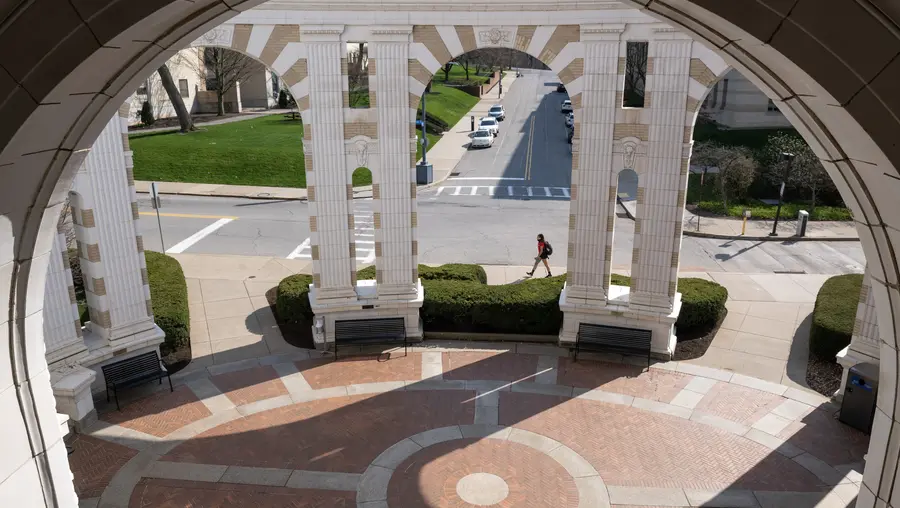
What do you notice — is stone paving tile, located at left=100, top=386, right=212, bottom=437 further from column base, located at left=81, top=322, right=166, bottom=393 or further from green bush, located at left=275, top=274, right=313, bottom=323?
green bush, located at left=275, top=274, right=313, bottom=323

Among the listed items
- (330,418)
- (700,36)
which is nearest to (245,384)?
(330,418)

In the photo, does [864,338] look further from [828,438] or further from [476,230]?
[476,230]

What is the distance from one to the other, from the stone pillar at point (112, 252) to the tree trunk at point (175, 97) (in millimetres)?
30540

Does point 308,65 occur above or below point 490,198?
above

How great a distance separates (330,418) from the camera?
13.4 meters

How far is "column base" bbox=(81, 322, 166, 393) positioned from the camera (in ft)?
45.4

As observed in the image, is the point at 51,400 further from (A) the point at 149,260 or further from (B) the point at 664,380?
(A) the point at 149,260

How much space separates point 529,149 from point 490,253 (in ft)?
76.9

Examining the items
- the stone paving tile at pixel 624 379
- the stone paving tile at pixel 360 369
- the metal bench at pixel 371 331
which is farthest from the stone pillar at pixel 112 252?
the stone paving tile at pixel 624 379

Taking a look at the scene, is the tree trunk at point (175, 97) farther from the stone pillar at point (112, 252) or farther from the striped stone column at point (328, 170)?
the stone pillar at point (112, 252)

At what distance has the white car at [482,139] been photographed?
4656cm

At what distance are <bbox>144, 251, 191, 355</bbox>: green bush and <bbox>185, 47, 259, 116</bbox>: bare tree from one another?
114 ft

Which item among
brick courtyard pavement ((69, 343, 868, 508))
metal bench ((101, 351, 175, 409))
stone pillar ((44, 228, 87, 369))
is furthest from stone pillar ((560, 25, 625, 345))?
stone pillar ((44, 228, 87, 369))

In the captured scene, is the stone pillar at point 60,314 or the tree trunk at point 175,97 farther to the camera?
the tree trunk at point 175,97
